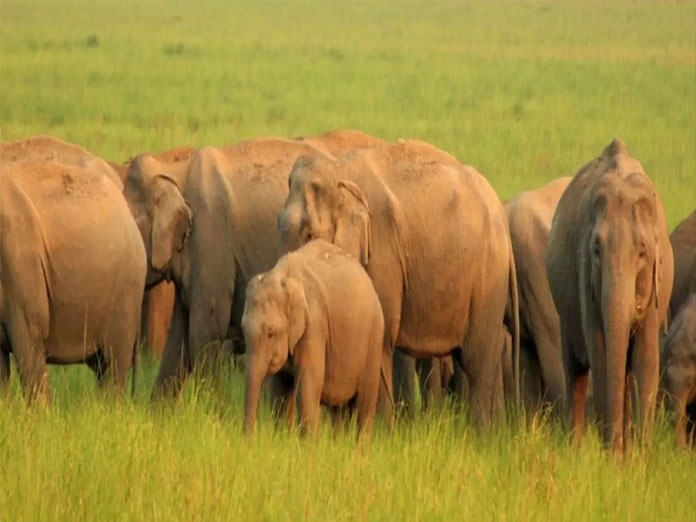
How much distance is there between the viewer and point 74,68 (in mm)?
32688

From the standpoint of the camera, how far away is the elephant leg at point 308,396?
8102mm

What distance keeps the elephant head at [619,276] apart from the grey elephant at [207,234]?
2.49 metres

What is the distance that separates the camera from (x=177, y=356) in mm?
10547

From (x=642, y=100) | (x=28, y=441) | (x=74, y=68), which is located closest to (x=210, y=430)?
(x=28, y=441)

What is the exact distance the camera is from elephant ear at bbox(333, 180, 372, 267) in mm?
9211

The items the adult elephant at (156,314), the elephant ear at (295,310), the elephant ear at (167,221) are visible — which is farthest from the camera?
the adult elephant at (156,314)

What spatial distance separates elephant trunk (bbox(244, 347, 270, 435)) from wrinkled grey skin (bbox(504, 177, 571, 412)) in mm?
2703

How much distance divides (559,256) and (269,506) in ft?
10.2

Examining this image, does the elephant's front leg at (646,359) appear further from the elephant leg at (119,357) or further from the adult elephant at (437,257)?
the elephant leg at (119,357)

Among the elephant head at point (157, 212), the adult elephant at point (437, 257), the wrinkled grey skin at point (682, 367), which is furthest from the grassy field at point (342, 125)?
the elephant head at point (157, 212)

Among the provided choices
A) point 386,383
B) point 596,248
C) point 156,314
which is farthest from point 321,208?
point 156,314

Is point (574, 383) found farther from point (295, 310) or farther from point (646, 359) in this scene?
point (295, 310)

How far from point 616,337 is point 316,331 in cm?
140

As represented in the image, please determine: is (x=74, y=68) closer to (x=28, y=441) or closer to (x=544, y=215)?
(x=544, y=215)
